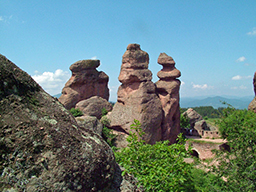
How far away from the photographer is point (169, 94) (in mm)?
19344

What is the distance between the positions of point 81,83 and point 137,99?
8426mm

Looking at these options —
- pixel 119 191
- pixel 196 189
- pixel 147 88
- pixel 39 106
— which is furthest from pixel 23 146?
pixel 147 88

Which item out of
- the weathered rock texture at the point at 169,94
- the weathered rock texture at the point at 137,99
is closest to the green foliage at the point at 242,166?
the weathered rock texture at the point at 137,99

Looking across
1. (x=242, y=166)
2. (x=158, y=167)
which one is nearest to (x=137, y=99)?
(x=242, y=166)

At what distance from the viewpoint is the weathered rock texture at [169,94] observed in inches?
746

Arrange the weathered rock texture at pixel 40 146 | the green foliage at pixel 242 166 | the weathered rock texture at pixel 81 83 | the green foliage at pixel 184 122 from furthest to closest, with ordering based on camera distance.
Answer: the green foliage at pixel 184 122 → the weathered rock texture at pixel 81 83 → the green foliage at pixel 242 166 → the weathered rock texture at pixel 40 146

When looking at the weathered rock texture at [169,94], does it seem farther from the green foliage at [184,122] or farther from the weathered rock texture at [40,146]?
the weathered rock texture at [40,146]

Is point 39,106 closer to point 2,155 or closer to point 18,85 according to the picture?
point 18,85

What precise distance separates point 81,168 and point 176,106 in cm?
1853

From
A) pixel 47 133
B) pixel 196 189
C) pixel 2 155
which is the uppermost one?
pixel 47 133

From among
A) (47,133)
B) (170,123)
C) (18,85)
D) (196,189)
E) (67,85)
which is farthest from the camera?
(67,85)

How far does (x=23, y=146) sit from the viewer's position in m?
2.23

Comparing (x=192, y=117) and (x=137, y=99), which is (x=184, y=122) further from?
(x=137, y=99)

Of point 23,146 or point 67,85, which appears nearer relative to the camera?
point 23,146
